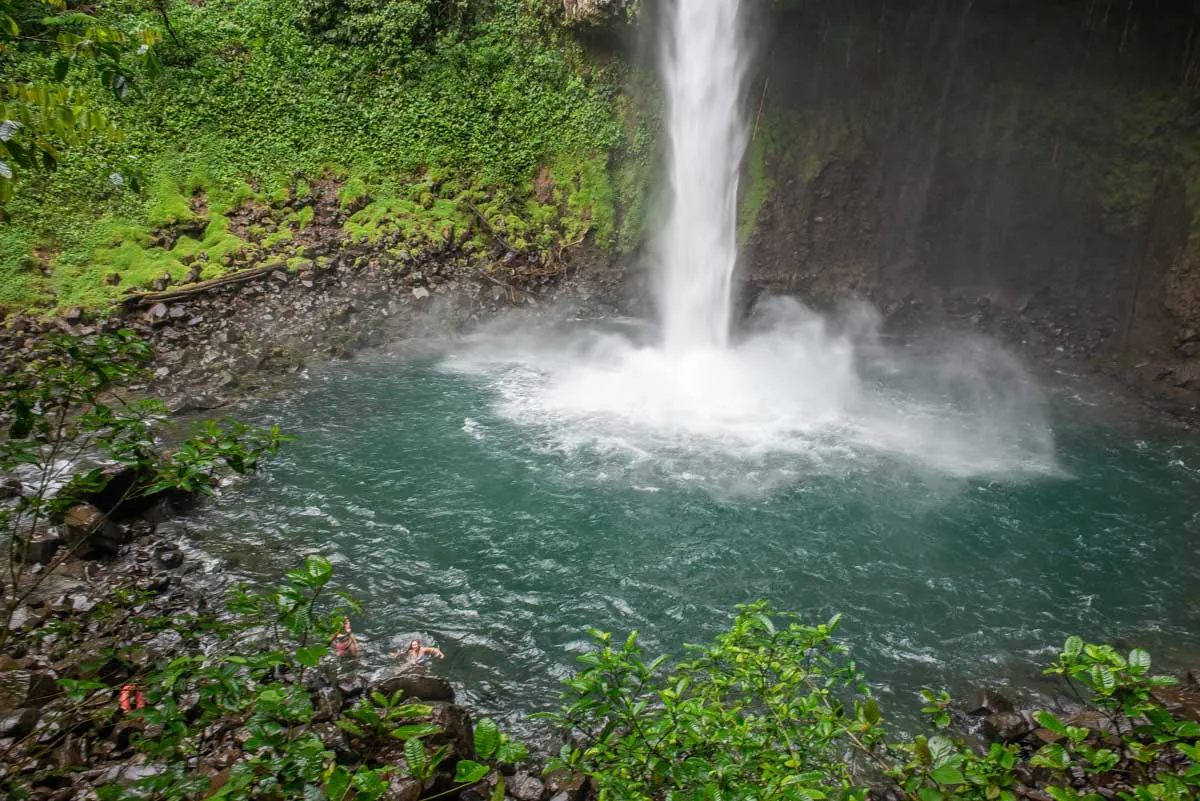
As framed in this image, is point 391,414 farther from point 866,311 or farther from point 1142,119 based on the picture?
point 1142,119

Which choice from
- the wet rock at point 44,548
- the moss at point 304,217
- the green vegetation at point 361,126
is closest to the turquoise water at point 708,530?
the wet rock at point 44,548

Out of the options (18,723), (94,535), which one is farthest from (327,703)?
(94,535)

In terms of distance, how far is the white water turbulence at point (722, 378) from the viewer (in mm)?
11141

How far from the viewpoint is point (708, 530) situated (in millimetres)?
9125

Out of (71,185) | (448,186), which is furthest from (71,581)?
(448,186)

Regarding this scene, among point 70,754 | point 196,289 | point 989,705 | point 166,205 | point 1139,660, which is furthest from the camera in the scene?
point 166,205

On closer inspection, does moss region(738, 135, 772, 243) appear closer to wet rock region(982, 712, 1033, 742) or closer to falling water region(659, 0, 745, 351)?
falling water region(659, 0, 745, 351)

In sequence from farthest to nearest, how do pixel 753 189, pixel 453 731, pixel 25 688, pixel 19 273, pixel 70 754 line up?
1. pixel 753 189
2. pixel 19 273
3. pixel 25 688
4. pixel 453 731
5. pixel 70 754

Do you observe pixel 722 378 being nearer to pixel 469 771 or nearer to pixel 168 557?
pixel 168 557

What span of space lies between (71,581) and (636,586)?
586 cm

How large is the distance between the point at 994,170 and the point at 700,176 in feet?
22.0

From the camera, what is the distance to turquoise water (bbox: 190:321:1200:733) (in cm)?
728

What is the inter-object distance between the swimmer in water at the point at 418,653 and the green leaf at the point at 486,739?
4.40 metres

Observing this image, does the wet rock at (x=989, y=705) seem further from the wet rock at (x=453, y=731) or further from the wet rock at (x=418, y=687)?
the wet rock at (x=418, y=687)
